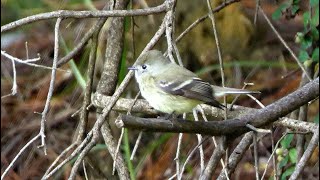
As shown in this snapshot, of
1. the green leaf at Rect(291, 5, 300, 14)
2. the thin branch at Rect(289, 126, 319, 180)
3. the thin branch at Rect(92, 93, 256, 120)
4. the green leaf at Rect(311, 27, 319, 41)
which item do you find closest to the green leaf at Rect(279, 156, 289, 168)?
the thin branch at Rect(92, 93, 256, 120)

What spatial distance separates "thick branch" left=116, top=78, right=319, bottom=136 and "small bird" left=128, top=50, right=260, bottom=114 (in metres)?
0.16

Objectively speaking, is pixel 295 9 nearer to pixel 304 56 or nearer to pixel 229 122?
pixel 304 56

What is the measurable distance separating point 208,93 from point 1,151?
11.9 ft

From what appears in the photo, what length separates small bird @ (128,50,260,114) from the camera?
11.3 feet

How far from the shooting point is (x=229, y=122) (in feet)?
10.2

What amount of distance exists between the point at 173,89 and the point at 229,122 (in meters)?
0.44

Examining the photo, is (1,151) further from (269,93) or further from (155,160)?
(269,93)

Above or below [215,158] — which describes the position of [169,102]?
above

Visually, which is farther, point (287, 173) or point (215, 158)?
point (287, 173)

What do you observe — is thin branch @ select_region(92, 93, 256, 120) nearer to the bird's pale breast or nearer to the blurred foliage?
the bird's pale breast

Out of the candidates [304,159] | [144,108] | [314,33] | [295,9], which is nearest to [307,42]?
[314,33]

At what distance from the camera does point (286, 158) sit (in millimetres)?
4355

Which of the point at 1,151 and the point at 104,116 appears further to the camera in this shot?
the point at 1,151

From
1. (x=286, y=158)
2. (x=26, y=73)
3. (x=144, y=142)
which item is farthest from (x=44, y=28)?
(x=286, y=158)
